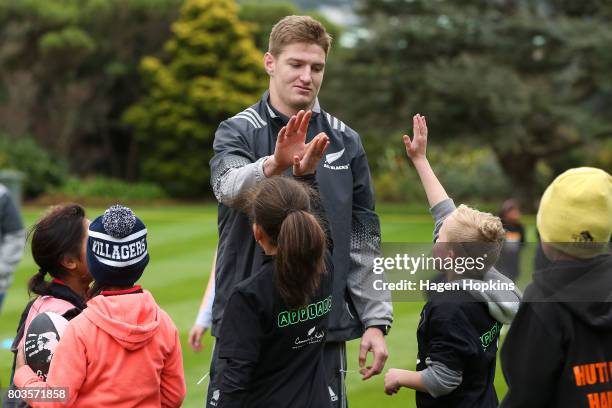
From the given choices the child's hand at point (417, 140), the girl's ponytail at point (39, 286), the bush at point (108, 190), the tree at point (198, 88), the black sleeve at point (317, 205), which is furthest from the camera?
the tree at point (198, 88)

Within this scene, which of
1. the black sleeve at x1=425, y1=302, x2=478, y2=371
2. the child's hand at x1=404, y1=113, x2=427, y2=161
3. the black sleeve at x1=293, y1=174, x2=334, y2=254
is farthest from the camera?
the child's hand at x1=404, y1=113, x2=427, y2=161

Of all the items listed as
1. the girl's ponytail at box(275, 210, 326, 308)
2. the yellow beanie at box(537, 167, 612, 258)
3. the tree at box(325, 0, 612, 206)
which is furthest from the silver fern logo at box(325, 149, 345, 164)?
the tree at box(325, 0, 612, 206)

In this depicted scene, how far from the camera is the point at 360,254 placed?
13.1 ft

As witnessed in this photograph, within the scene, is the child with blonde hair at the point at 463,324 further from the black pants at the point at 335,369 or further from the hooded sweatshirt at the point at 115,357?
the hooded sweatshirt at the point at 115,357

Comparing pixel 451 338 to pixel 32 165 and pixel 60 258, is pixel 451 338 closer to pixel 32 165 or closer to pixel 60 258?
pixel 60 258

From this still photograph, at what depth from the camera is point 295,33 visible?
3.87 meters

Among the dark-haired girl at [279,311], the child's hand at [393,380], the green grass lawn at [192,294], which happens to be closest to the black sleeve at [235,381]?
the dark-haired girl at [279,311]

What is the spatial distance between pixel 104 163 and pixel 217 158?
3565cm

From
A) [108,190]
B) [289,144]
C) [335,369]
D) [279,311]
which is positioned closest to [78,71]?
[108,190]

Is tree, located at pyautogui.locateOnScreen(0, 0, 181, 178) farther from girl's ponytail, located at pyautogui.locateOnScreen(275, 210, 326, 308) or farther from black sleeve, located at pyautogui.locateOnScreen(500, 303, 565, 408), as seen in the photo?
black sleeve, located at pyautogui.locateOnScreen(500, 303, 565, 408)

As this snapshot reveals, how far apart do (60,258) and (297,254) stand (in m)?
1.24

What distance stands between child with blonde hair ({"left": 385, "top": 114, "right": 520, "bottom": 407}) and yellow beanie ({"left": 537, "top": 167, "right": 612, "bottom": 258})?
891 mm

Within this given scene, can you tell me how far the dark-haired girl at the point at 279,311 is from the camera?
318 cm

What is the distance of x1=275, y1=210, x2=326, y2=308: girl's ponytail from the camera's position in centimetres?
321
